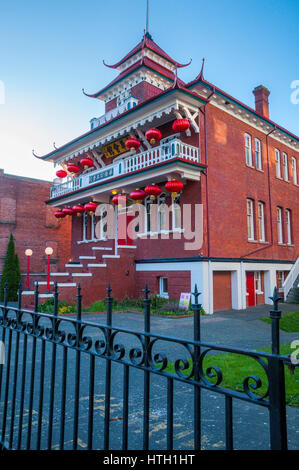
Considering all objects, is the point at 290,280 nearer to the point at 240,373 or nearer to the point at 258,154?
the point at 258,154

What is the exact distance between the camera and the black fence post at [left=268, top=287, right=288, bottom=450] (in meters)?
1.55

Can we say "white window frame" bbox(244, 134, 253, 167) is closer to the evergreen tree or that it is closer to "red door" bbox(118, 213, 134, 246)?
"red door" bbox(118, 213, 134, 246)

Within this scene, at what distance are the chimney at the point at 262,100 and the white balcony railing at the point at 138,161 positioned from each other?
8.67 m

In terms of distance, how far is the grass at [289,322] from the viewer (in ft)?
39.6

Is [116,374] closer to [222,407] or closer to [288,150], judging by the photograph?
[222,407]

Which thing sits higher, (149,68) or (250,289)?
(149,68)

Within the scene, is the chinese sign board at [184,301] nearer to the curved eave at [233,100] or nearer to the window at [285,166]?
the curved eave at [233,100]

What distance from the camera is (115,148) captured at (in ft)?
66.5

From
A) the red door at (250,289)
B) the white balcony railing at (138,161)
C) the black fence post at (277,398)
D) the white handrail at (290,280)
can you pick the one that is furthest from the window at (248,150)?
the black fence post at (277,398)

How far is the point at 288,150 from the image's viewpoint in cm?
2327

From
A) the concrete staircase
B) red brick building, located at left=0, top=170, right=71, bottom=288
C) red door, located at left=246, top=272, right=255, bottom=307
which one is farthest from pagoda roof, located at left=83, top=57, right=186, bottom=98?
red brick building, located at left=0, top=170, right=71, bottom=288

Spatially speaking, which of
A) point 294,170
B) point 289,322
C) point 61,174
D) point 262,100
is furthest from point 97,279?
point 294,170

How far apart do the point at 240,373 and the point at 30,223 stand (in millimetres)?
28817
